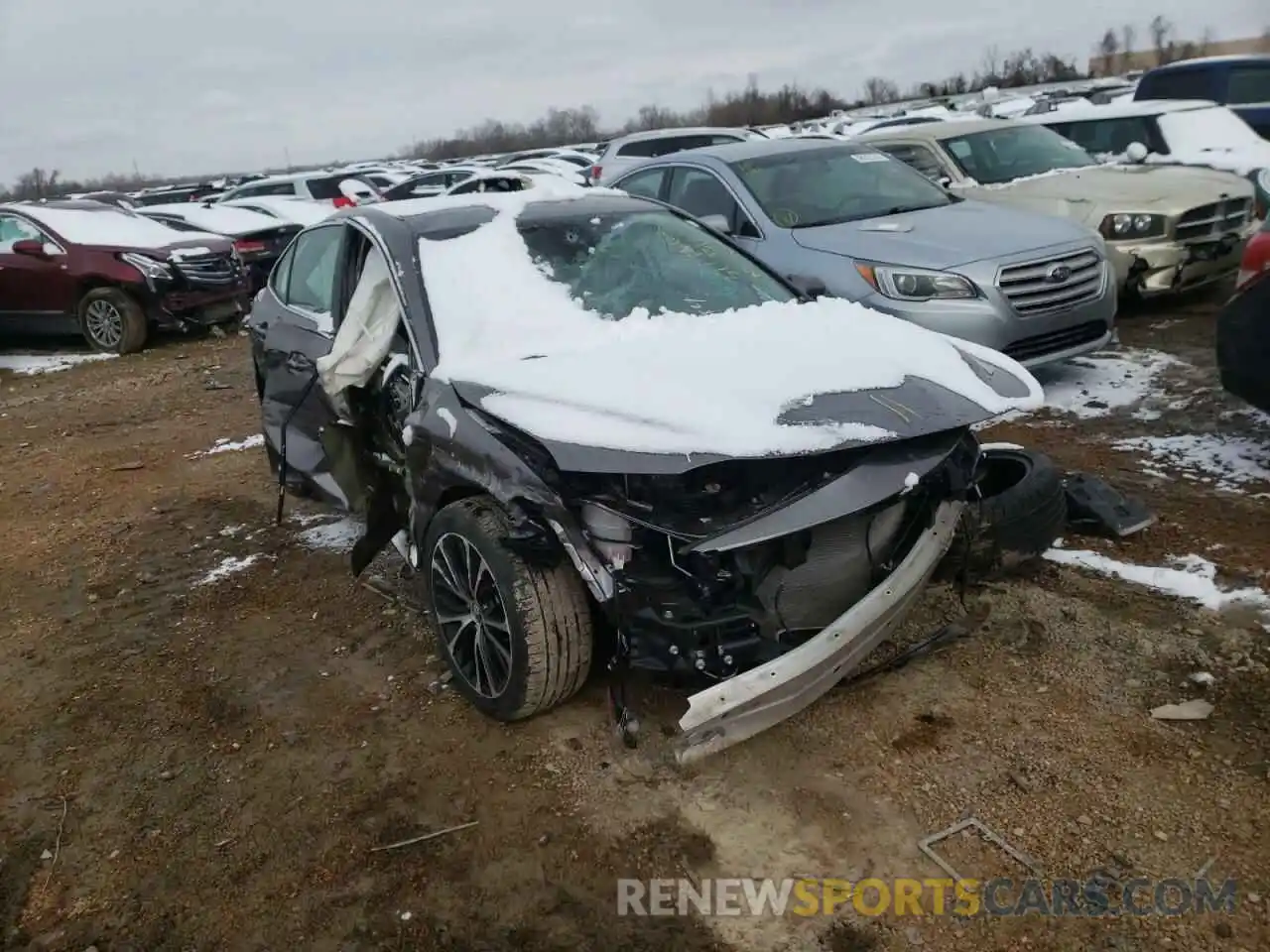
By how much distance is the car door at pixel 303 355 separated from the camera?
4281 millimetres

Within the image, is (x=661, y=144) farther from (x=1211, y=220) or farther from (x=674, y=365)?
(x=674, y=365)

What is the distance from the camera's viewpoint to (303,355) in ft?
14.5

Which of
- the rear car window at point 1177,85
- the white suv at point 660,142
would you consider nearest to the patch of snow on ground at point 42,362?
the white suv at point 660,142

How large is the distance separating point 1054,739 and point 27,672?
3924 mm

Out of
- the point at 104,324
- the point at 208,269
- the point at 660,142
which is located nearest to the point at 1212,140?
the point at 660,142

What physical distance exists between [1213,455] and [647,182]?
4.43 metres

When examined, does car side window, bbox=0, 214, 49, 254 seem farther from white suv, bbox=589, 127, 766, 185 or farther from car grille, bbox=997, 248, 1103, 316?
car grille, bbox=997, 248, 1103, 316

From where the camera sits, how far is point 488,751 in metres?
3.10

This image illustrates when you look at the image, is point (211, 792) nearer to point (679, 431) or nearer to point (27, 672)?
point (27, 672)

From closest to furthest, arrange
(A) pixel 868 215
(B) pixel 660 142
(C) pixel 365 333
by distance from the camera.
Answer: (C) pixel 365 333, (A) pixel 868 215, (B) pixel 660 142

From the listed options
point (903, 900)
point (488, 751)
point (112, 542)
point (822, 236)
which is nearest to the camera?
point (903, 900)

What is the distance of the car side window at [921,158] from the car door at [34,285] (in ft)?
28.9

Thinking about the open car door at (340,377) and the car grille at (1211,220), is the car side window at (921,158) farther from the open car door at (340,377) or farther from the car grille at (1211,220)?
the open car door at (340,377)

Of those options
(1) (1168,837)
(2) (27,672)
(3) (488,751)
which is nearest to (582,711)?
(3) (488,751)
